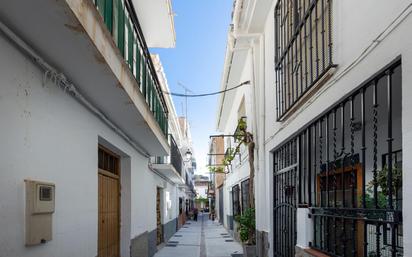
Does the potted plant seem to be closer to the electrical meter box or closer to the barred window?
the barred window

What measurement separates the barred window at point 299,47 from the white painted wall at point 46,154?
3.03 meters

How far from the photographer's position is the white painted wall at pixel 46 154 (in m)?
4.12

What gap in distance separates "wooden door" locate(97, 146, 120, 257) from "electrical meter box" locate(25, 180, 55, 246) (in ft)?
11.5

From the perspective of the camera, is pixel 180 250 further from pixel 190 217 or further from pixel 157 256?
pixel 190 217

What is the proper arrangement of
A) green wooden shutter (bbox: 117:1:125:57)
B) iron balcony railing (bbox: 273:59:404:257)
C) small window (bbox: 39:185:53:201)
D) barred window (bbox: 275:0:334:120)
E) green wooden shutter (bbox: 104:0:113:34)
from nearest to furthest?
iron balcony railing (bbox: 273:59:404:257) < small window (bbox: 39:185:53:201) < barred window (bbox: 275:0:334:120) < green wooden shutter (bbox: 104:0:113:34) < green wooden shutter (bbox: 117:1:125:57)

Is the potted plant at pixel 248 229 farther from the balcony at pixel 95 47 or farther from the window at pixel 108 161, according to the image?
the balcony at pixel 95 47

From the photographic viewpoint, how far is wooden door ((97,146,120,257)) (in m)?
8.74

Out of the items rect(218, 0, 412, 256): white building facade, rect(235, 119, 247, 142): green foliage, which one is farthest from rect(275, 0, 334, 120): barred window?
rect(235, 119, 247, 142): green foliage

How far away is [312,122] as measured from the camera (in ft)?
21.7

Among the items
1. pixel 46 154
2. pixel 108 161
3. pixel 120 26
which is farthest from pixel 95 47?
pixel 108 161

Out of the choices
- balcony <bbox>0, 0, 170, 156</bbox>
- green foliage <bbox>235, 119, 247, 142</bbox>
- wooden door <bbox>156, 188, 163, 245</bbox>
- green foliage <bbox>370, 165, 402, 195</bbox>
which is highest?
balcony <bbox>0, 0, 170, 156</bbox>

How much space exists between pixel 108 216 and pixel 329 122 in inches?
191

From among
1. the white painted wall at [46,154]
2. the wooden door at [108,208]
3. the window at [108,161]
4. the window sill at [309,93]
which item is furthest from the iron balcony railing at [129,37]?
the window sill at [309,93]

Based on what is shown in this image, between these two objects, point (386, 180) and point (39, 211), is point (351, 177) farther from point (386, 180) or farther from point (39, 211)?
point (39, 211)
